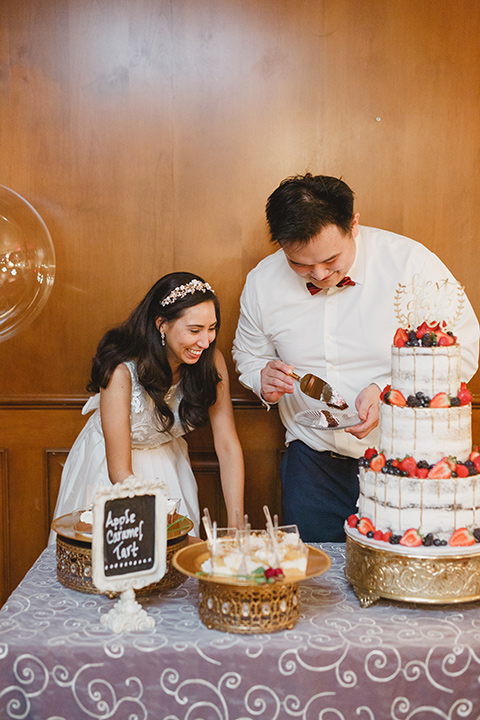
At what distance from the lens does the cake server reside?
225 cm

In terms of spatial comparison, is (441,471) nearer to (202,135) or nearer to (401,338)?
(401,338)

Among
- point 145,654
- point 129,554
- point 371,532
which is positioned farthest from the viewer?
point 371,532

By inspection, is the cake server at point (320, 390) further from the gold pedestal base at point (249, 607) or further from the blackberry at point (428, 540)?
the gold pedestal base at point (249, 607)

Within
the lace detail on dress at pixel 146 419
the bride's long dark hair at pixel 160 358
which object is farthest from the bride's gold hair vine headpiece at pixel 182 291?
the lace detail on dress at pixel 146 419

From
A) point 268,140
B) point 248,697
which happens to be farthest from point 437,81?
point 248,697

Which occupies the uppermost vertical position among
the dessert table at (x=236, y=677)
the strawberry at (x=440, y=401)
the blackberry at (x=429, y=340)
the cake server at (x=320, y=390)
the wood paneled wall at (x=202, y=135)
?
the wood paneled wall at (x=202, y=135)

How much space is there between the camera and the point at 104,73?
9.91 feet

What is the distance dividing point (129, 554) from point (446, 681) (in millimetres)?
695

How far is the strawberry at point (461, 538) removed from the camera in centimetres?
153

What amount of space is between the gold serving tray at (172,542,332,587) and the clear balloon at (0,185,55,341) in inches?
47.2

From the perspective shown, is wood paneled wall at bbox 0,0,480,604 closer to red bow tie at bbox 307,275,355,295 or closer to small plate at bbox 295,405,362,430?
red bow tie at bbox 307,275,355,295

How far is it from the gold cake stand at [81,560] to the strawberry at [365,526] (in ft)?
1.44

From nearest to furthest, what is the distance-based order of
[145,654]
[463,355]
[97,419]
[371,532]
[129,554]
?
[145,654], [129,554], [371,532], [463,355], [97,419]

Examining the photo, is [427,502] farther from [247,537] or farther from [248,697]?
[248,697]
